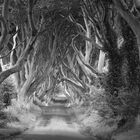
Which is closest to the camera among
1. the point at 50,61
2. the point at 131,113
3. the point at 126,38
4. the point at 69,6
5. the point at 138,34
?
the point at 138,34

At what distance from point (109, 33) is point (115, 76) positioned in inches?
97.0

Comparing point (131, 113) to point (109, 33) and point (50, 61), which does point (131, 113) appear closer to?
point (109, 33)

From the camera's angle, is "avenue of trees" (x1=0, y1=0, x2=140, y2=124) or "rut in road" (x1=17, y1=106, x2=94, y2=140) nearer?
"avenue of trees" (x1=0, y1=0, x2=140, y2=124)

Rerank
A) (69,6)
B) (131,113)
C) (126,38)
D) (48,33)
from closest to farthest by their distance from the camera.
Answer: (131,113) → (126,38) → (69,6) → (48,33)

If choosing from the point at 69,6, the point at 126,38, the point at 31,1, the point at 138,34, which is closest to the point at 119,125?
the point at 126,38

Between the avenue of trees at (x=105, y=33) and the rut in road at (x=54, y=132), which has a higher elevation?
the avenue of trees at (x=105, y=33)

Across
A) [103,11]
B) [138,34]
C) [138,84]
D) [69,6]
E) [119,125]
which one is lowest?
[119,125]

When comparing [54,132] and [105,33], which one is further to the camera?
[54,132]

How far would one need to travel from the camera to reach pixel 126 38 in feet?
56.2

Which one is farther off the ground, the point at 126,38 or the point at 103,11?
the point at 103,11

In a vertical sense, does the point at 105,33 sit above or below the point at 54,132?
above

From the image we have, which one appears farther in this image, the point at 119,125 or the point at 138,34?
the point at 119,125

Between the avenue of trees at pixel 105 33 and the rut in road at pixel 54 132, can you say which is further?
the rut in road at pixel 54 132

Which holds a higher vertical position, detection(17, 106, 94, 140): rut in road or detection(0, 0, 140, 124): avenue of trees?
detection(0, 0, 140, 124): avenue of trees
